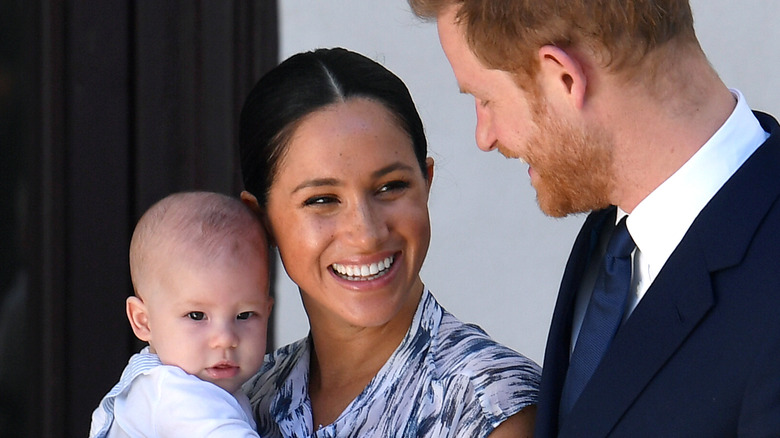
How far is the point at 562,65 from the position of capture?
1839mm

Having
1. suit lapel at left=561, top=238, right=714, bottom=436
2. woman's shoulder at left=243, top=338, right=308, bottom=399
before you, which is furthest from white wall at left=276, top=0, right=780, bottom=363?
suit lapel at left=561, top=238, right=714, bottom=436

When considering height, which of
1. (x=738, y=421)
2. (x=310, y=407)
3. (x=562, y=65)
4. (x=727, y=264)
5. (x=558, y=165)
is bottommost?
(x=310, y=407)

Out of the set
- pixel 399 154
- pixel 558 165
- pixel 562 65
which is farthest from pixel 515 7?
pixel 399 154

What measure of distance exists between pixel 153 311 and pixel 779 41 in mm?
2407

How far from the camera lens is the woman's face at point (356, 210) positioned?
7.28 ft

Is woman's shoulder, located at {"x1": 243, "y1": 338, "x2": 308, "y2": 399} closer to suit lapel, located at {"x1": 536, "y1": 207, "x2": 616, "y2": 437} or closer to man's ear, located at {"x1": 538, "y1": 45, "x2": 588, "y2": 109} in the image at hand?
suit lapel, located at {"x1": 536, "y1": 207, "x2": 616, "y2": 437}

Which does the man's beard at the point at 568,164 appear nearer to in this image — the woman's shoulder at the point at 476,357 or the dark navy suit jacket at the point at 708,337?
the dark navy suit jacket at the point at 708,337

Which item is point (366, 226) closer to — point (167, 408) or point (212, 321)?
point (212, 321)

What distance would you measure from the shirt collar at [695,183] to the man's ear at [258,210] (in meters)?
0.85

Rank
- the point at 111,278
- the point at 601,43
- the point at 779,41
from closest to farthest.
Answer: the point at 601,43 < the point at 111,278 < the point at 779,41

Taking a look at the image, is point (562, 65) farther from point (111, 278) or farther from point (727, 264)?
point (111, 278)

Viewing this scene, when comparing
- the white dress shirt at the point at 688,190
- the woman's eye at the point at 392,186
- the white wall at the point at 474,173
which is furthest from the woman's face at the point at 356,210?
the white wall at the point at 474,173

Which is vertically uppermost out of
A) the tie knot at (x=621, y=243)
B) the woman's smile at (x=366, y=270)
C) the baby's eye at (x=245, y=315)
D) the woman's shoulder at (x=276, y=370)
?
the tie knot at (x=621, y=243)

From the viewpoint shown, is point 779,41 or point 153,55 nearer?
point 153,55
